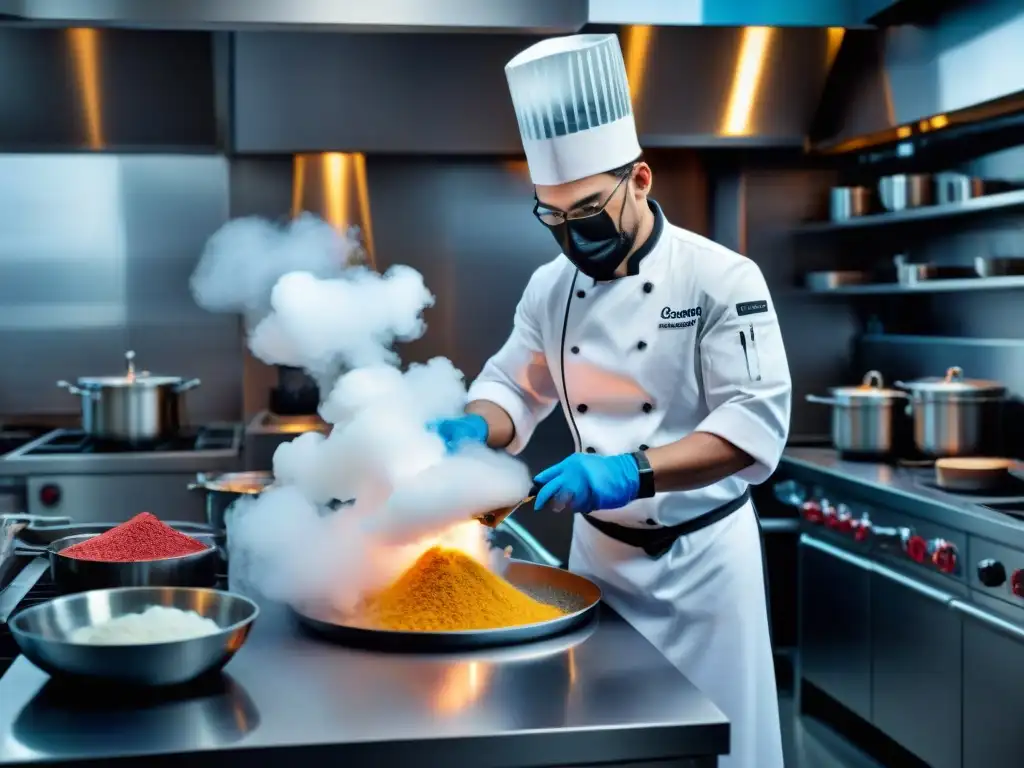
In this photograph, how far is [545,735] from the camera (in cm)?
138

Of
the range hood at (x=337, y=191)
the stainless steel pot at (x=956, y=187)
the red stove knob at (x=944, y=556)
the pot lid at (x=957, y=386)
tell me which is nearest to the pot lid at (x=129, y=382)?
the range hood at (x=337, y=191)

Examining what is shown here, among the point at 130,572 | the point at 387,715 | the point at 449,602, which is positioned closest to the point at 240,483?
the point at 130,572

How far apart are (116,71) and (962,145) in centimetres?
324

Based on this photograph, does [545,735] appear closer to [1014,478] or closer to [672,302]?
[672,302]

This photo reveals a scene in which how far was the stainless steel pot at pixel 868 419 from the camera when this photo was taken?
3.93 metres

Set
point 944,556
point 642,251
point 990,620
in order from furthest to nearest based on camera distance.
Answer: point 944,556
point 990,620
point 642,251

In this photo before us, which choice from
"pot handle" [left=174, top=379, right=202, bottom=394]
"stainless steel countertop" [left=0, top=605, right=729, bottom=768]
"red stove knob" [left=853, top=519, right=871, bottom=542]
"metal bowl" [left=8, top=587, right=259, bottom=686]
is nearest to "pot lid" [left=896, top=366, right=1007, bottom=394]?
"red stove knob" [left=853, top=519, right=871, bottom=542]

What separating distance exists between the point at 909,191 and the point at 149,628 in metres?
3.28

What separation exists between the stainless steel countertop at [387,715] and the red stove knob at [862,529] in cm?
209

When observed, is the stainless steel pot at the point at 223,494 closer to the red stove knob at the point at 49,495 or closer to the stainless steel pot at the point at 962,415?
the red stove knob at the point at 49,495

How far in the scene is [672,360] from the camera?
2354 millimetres

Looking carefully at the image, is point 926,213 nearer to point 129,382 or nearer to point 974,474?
point 974,474

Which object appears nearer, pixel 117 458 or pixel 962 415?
pixel 962 415

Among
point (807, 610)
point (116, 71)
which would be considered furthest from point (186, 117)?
point (807, 610)
